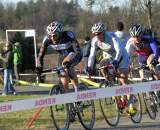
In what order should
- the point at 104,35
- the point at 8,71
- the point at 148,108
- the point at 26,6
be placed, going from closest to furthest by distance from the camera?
1. the point at 104,35
2. the point at 148,108
3. the point at 8,71
4. the point at 26,6

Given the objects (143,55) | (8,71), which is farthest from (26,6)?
(143,55)

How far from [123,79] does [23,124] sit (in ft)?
7.18

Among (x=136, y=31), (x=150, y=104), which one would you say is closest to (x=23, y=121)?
(x=150, y=104)

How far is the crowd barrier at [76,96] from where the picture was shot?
9229mm

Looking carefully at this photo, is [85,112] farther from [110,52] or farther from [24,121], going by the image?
[24,121]

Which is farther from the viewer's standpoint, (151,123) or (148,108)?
(148,108)

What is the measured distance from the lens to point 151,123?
11.5 meters

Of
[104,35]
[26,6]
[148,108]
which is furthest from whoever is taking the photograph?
[26,6]

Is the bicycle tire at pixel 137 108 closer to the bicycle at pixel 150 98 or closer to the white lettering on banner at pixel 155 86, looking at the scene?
the bicycle at pixel 150 98

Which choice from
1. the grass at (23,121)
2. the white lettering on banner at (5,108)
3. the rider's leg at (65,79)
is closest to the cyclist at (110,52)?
the rider's leg at (65,79)

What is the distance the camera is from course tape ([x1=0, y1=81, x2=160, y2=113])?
9.23m

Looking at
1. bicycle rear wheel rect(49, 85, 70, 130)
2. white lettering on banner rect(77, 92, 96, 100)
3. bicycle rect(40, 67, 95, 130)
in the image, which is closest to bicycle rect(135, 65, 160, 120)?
bicycle rect(40, 67, 95, 130)

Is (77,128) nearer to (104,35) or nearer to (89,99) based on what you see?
(89,99)

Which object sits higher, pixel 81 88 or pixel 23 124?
pixel 81 88
